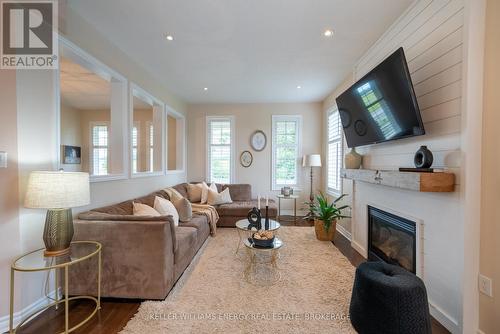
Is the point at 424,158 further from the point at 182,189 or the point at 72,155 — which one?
the point at 72,155

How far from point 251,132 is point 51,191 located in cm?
439

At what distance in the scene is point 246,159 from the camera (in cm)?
570

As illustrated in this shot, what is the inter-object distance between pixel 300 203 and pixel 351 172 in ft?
8.39

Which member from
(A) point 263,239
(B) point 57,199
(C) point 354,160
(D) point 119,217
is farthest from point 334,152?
(B) point 57,199

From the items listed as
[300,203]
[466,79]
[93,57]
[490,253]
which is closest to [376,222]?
[490,253]

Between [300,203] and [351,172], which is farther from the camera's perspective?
[300,203]

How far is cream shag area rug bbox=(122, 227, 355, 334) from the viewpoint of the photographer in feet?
5.80

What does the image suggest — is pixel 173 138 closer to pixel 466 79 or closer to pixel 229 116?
pixel 229 116

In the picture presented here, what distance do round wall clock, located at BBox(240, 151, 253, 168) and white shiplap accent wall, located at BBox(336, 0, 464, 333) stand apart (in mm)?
3570

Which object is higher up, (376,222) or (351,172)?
(351,172)

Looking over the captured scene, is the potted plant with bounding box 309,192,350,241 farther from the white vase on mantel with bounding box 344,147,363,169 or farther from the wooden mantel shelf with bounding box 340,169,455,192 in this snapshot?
the wooden mantel shelf with bounding box 340,169,455,192

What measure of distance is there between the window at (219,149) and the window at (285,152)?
1.15 metres

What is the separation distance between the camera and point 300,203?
560 cm

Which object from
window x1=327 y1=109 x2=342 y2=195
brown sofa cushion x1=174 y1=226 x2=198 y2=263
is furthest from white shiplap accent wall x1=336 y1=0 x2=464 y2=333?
brown sofa cushion x1=174 y1=226 x2=198 y2=263
